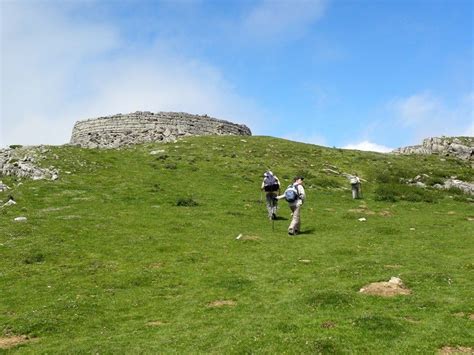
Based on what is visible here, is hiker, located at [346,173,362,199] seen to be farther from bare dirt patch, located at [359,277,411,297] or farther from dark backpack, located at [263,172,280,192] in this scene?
bare dirt patch, located at [359,277,411,297]

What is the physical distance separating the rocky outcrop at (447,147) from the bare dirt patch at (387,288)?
171 feet

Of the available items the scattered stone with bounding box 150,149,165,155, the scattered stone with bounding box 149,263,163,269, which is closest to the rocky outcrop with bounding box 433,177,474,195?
the scattered stone with bounding box 150,149,165,155

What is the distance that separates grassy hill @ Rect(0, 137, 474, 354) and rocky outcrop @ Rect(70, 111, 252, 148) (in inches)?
1062

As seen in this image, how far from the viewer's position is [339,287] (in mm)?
17766

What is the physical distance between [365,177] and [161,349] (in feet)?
131

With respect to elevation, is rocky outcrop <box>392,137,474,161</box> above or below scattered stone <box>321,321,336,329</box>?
above

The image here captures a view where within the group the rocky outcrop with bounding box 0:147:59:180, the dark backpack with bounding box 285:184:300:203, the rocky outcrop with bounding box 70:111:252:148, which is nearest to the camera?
the dark backpack with bounding box 285:184:300:203

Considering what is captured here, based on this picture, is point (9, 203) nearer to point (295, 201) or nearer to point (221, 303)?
point (295, 201)

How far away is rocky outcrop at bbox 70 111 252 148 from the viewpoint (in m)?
72.6

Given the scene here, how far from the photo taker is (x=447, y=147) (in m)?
67.6

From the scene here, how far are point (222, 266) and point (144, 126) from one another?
5750 centimetres

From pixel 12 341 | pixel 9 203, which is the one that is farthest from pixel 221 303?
pixel 9 203

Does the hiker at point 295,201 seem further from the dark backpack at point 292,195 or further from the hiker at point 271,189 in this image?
the hiker at point 271,189

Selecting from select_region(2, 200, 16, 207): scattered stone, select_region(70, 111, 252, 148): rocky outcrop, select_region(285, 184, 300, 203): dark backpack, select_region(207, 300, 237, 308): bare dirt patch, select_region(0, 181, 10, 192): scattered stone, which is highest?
select_region(70, 111, 252, 148): rocky outcrop
